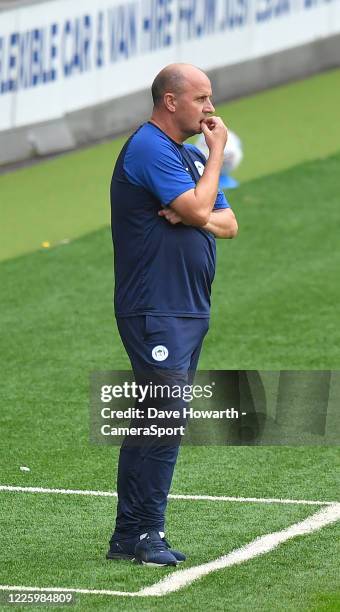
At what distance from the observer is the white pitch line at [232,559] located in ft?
21.2

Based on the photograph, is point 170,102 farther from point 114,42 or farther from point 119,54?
point 119,54

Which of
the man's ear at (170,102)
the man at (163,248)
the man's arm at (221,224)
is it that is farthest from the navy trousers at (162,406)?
the man's ear at (170,102)

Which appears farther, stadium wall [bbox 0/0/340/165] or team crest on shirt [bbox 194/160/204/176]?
stadium wall [bbox 0/0/340/165]

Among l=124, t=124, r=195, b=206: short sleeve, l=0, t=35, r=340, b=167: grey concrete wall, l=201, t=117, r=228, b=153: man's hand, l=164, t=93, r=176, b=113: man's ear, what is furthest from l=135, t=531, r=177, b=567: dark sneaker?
l=0, t=35, r=340, b=167: grey concrete wall

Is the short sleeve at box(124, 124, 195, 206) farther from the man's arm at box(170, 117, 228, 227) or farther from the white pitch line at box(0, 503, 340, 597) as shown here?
the white pitch line at box(0, 503, 340, 597)

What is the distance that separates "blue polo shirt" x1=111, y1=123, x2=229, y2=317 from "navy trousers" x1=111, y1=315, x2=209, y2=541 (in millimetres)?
69

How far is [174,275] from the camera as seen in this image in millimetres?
6676

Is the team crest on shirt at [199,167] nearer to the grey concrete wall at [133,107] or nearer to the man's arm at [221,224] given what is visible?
the man's arm at [221,224]

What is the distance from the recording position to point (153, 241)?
6664 millimetres

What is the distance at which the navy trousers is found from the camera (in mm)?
6668

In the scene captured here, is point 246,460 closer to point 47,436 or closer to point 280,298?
point 47,436

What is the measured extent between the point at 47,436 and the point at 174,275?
284 cm

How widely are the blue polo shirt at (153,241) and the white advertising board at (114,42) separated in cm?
932

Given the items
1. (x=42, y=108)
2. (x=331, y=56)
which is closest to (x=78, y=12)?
(x=42, y=108)
